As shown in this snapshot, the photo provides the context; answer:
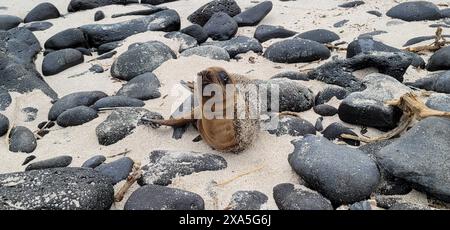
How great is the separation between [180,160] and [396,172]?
120 cm

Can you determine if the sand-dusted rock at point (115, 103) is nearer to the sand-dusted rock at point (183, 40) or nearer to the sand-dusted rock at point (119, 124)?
the sand-dusted rock at point (119, 124)

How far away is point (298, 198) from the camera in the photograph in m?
2.41

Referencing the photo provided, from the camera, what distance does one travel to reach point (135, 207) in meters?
2.40

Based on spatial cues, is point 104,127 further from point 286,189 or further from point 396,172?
point 396,172

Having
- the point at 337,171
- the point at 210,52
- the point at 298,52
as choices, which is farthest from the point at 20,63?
the point at 337,171

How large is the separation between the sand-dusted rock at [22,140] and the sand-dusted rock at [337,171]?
1.78 m

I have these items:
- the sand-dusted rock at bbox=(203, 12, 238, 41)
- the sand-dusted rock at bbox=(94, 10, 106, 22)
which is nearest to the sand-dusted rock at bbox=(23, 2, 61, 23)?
the sand-dusted rock at bbox=(94, 10, 106, 22)

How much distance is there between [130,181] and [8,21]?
4373mm

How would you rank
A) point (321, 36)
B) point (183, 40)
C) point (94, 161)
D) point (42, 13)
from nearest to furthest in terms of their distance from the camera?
point (94, 161), point (321, 36), point (183, 40), point (42, 13)

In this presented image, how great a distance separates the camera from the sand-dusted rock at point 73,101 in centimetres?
358

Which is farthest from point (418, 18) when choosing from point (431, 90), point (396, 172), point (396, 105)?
point (396, 172)

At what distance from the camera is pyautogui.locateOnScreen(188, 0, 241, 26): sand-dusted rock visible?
226 inches

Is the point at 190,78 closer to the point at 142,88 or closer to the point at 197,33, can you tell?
the point at 142,88

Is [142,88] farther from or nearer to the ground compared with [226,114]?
nearer to the ground
